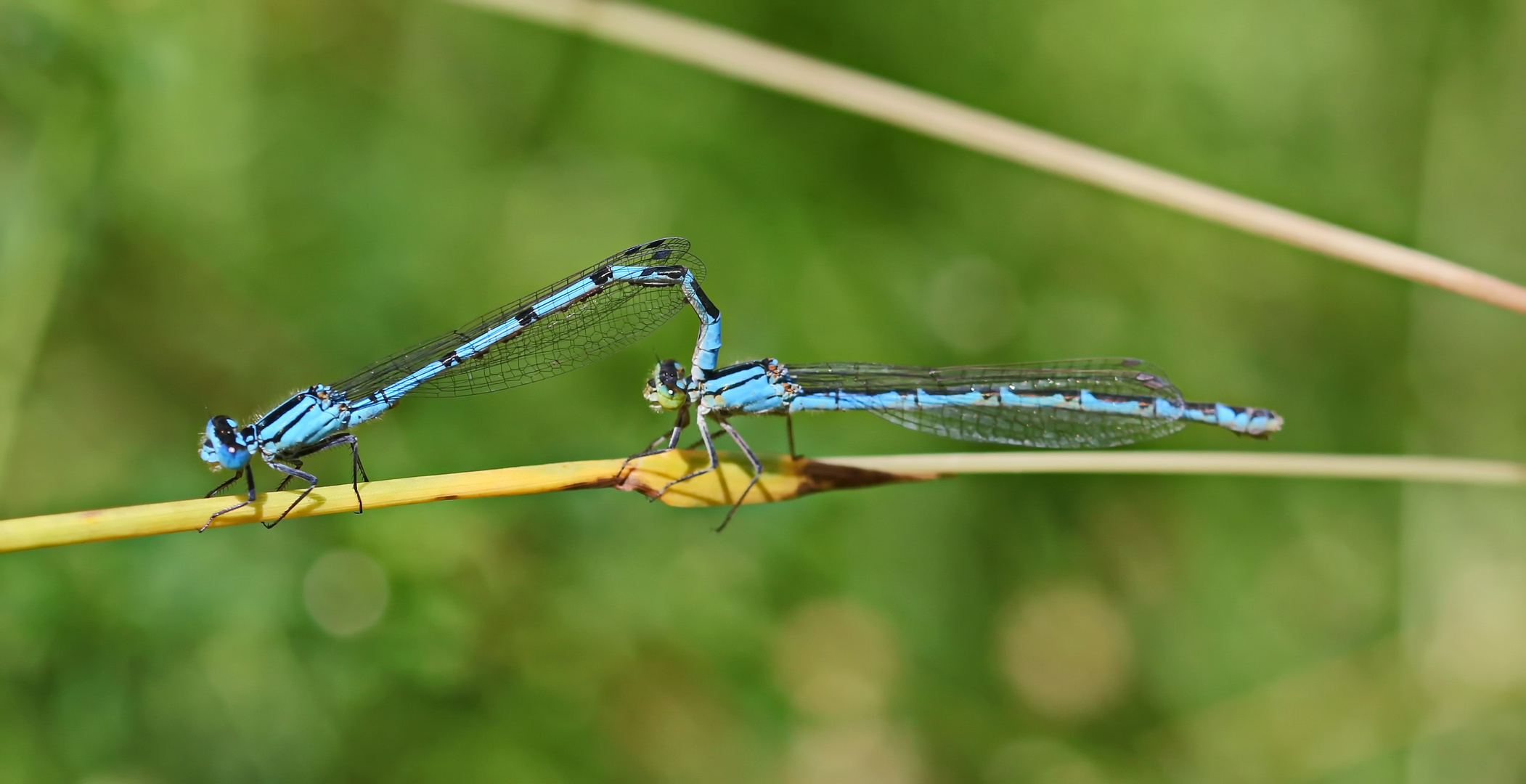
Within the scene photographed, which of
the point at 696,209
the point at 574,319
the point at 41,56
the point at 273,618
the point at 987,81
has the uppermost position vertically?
the point at 987,81

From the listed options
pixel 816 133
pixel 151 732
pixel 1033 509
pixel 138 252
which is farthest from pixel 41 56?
pixel 1033 509

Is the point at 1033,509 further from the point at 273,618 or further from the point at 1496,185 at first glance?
the point at 273,618

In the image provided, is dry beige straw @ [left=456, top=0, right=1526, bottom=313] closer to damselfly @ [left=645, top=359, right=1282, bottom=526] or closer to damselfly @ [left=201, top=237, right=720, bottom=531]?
damselfly @ [left=201, top=237, right=720, bottom=531]

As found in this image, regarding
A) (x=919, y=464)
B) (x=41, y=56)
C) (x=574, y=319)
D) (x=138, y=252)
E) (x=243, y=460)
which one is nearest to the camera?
(x=919, y=464)

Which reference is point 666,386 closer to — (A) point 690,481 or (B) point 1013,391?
(A) point 690,481

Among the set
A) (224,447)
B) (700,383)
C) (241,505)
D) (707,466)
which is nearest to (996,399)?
(700,383)

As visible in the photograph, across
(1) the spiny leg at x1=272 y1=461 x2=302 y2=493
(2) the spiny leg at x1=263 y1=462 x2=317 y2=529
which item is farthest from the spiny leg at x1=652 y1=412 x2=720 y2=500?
(1) the spiny leg at x1=272 y1=461 x2=302 y2=493

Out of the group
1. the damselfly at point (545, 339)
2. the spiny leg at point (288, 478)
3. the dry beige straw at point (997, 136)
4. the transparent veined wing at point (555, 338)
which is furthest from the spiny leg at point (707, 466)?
the spiny leg at point (288, 478)
